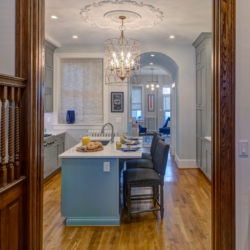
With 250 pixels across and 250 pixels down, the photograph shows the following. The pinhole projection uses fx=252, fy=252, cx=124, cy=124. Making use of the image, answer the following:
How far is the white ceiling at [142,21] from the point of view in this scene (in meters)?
3.60

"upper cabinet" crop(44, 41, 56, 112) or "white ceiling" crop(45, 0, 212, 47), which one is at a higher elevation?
"white ceiling" crop(45, 0, 212, 47)

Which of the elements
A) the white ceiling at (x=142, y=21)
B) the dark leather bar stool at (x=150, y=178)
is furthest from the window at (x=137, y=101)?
the dark leather bar stool at (x=150, y=178)

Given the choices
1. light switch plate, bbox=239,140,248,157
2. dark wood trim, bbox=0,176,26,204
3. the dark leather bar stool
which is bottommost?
the dark leather bar stool

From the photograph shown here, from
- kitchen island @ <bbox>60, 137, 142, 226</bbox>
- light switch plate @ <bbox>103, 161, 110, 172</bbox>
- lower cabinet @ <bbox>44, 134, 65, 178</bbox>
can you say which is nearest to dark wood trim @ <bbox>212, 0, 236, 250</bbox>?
kitchen island @ <bbox>60, 137, 142, 226</bbox>

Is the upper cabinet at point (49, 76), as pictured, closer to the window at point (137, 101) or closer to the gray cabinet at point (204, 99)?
the gray cabinet at point (204, 99)

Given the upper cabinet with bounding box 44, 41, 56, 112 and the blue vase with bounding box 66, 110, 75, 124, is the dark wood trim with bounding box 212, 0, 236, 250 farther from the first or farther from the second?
the blue vase with bounding box 66, 110, 75, 124

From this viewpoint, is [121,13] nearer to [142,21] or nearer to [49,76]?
[142,21]

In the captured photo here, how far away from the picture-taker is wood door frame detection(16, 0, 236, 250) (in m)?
1.63

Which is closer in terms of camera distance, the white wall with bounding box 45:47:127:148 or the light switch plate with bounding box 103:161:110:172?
the light switch plate with bounding box 103:161:110:172

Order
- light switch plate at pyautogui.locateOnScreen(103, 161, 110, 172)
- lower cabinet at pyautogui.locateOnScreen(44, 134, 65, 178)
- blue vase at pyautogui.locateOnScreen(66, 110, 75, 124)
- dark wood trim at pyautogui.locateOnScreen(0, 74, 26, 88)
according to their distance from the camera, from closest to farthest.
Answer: dark wood trim at pyautogui.locateOnScreen(0, 74, 26, 88)
light switch plate at pyautogui.locateOnScreen(103, 161, 110, 172)
lower cabinet at pyautogui.locateOnScreen(44, 134, 65, 178)
blue vase at pyautogui.locateOnScreen(66, 110, 75, 124)

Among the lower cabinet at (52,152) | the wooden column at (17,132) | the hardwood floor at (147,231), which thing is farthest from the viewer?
the lower cabinet at (52,152)

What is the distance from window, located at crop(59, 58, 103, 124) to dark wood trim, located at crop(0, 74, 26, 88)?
444 centimetres

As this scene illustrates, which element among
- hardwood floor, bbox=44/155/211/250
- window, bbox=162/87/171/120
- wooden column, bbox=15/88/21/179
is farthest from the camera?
window, bbox=162/87/171/120

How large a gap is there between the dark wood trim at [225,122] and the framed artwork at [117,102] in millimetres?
4287
